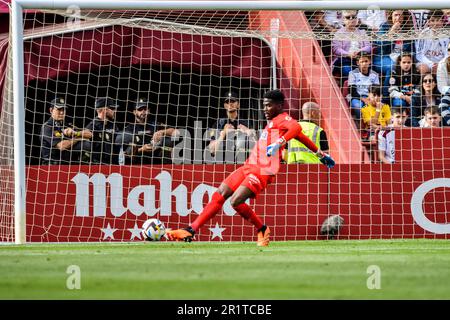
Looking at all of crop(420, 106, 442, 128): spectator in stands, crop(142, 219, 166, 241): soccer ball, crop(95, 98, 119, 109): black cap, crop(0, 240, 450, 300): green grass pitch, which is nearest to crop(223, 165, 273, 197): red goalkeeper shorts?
crop(0, 240, 450, 300): green grass pitch

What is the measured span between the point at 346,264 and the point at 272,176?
12.1 ft

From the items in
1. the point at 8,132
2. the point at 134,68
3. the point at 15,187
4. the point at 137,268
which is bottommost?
the point at 137,268

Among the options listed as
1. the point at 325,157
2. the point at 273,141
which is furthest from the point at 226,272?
the point at 325,157

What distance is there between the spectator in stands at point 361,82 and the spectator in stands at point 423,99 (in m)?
0.71

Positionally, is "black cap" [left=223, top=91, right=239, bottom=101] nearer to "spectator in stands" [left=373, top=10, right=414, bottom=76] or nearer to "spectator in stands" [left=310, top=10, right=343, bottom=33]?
"spectator in stands" [left=310, top=10, right=343, bottom=33]

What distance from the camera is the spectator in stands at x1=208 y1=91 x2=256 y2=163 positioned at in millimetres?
15672

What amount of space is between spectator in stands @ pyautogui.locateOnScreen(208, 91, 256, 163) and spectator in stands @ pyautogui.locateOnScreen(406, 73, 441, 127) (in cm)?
282

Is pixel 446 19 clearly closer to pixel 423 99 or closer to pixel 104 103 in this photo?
pixel 423 99

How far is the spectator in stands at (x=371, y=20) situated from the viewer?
17.1 m

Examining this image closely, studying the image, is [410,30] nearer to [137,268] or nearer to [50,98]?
[50,98]

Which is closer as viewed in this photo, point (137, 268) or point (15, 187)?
point (137, 268)

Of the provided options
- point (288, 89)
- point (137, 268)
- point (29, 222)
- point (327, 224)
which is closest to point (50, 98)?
point (29, 222)

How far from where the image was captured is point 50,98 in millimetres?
16922

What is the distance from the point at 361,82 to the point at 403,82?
0.75 meters
